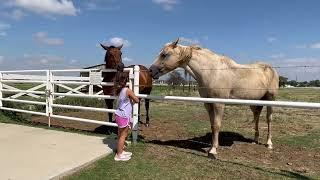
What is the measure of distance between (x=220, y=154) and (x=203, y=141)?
1.56m

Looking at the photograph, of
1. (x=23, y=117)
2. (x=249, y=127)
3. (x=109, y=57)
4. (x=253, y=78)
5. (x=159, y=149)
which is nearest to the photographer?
(x=159, y=149)

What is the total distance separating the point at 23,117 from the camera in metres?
12.8

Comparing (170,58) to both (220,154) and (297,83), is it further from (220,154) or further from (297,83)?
(297,83)

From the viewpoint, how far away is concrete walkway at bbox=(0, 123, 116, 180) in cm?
586

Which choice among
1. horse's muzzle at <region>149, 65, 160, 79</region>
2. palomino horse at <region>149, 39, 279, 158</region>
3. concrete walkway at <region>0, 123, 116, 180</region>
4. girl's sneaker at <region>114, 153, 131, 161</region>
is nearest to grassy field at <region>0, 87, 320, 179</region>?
girl's sneaker at <region>114, 153, 131, 161</region>

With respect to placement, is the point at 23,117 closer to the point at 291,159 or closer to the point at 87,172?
the point at 87,172

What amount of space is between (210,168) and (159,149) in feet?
4.45

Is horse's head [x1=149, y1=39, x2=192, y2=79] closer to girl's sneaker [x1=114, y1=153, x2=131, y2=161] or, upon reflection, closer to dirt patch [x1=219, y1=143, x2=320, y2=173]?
girl's sneaker [x1=114, y1=153, x2=131, y2=161]

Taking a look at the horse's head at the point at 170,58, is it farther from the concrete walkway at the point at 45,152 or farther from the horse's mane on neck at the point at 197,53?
the concrete walkway at the point at 45,152

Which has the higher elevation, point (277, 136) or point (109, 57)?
point (109, 57)

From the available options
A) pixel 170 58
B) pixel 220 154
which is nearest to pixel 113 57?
pixel 170 58

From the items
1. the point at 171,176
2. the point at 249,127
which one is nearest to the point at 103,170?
the point at 171,176

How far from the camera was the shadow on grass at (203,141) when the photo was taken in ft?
27.5

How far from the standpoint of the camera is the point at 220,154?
24.7 feet
